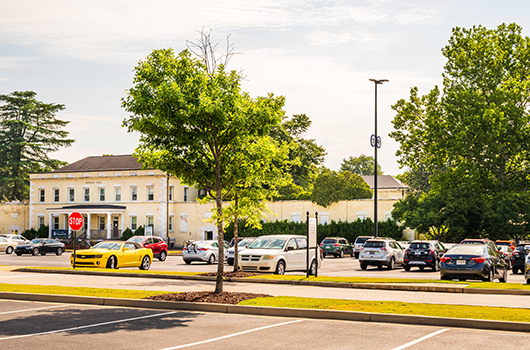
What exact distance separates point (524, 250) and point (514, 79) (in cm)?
2108

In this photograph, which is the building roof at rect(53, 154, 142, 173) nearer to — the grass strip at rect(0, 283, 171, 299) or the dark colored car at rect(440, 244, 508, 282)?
the grass strip at rect(0, 283, 171, 299)

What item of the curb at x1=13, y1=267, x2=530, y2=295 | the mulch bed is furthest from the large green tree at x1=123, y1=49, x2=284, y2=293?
the curb at x1=13, y1=267, x2=530, y2=295

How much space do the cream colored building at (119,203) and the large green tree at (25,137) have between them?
8.63m

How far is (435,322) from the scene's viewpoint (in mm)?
11625

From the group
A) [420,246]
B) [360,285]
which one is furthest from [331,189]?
[360,285]

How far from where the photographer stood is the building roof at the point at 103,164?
71.7 metres

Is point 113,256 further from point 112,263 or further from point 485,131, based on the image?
point 485,131

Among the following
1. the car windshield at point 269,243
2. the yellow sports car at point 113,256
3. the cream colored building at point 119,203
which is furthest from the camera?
the cream colored building at point 119,203

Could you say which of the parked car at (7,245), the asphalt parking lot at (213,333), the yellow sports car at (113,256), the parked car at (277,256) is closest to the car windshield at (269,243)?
the parked car at (277,256)

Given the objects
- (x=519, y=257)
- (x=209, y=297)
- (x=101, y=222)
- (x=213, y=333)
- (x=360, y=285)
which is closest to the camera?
(x=213, y=333)

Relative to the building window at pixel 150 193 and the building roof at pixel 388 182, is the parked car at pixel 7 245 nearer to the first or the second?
the building window at pixel 150 193

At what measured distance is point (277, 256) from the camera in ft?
76.6

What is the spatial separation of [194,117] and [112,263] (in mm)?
14412

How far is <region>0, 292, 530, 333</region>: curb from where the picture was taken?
11180mm
